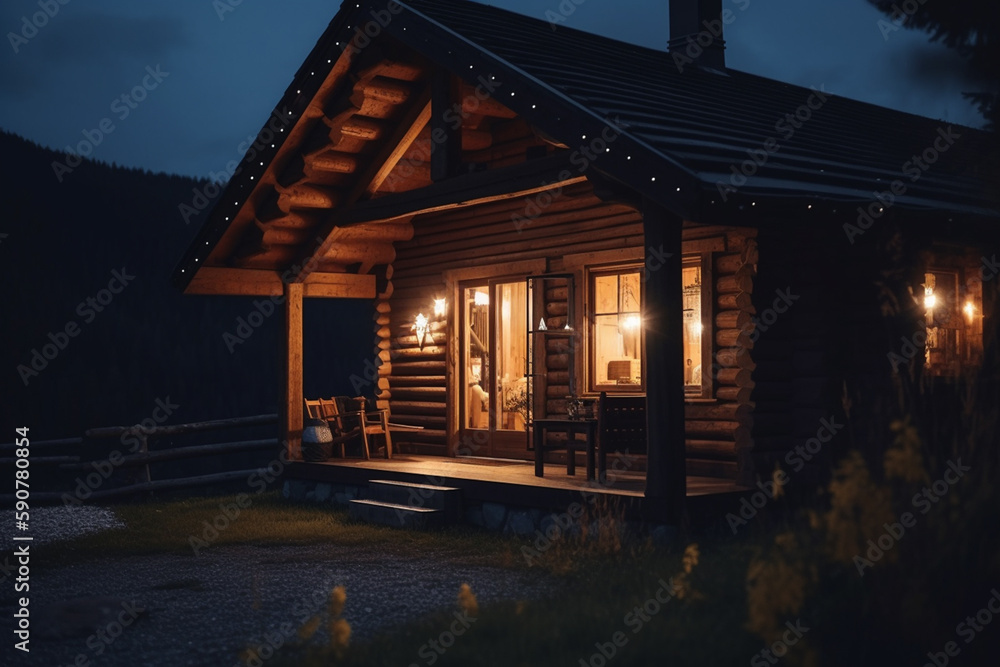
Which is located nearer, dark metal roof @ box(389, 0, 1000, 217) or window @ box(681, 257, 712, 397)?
dark metal roof @ box(389, 0, 1000, 217)

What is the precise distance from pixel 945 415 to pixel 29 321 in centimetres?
3025

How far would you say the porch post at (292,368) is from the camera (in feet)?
46.2

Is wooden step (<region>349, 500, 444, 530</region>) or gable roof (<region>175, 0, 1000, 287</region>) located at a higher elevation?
gable roof (<region>175, 0, 1000, 287</region>)

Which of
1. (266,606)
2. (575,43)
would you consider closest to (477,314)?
(575,43)

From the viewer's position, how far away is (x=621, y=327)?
12.7 meters

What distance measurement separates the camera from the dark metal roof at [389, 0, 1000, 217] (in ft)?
29.1

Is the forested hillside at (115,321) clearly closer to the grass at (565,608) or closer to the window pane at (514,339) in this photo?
the window pane at (514,339)

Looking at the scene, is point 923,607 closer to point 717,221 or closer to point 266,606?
point 717,221

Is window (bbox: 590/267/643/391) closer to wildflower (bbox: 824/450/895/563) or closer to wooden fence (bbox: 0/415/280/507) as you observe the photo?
wooden fence (bbox: 0/415/280/507)

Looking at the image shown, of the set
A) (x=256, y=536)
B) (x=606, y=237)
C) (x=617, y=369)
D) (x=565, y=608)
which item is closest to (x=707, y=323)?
(x=606, y=237)

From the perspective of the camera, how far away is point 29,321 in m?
33.9

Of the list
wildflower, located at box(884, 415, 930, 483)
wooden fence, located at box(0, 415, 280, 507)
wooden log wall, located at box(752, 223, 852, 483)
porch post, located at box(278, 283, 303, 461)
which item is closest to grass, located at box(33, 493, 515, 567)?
porch post, located at box(278, 283, 303, 461)

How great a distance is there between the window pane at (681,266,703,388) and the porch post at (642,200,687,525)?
11.6 feet

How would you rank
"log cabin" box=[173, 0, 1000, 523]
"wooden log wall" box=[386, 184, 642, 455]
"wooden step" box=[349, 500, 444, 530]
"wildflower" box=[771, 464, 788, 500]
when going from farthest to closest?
"wooden log wall" box=[386, 184, 642, 455] < "wooden step" box=[349, 500, 444, 530] < "log cabin" box=[173, 0, 1000, 523] < "wildflower" box=[771, 464, 788, 500]
